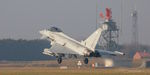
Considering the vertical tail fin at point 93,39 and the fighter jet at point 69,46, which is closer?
the vertical tail fin at point 93,39

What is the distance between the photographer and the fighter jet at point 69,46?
10006cm

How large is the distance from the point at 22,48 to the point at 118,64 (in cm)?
5139

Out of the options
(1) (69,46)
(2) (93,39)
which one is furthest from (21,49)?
(2) (93,39)

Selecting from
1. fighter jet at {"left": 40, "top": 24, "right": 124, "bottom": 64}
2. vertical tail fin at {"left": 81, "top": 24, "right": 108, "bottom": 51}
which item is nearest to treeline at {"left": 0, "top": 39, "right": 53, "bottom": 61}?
fighter jet at {"left": 40, "top": 24, "right": 124, "bottom": 64}

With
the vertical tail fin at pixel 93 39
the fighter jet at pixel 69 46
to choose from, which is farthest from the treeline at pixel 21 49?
the vertical tail fin at pixel 93 39

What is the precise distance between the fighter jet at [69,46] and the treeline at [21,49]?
3825 cm

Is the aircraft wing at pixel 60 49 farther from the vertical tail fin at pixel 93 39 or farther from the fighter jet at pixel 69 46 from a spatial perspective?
the vertical tail fin at pixel 93 39

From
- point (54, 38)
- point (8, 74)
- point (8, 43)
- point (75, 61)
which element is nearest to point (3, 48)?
point (8, 43)

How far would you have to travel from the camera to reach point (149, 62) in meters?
108

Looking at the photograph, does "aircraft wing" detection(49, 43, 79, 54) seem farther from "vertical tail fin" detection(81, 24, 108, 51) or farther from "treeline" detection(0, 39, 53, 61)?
"treeline" detection(0, 39, 53, 61)

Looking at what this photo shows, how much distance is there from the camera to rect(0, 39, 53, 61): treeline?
147875 mm

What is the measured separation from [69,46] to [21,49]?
48.5 meters

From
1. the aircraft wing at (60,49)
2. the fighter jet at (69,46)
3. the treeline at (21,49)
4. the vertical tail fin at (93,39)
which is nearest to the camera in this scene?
the vertical tail fin at (93,39)

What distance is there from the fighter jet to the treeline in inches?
1506
